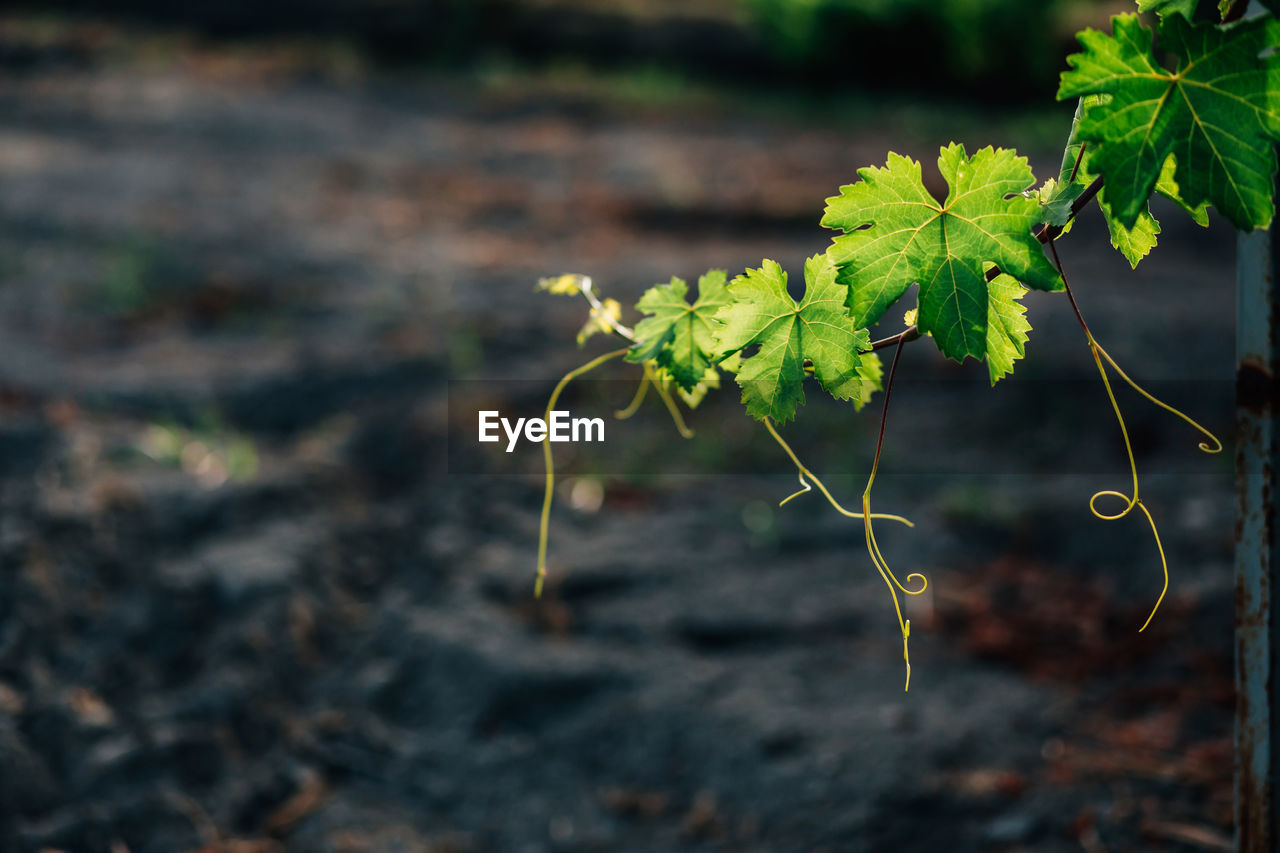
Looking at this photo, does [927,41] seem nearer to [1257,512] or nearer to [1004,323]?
[1257,512]

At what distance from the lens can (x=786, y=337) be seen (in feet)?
3.11

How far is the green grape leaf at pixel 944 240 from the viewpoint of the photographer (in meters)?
0.84

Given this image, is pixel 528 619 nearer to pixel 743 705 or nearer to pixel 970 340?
pixel 743 705

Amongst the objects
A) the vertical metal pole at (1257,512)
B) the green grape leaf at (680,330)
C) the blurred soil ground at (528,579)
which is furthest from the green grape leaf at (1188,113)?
the blurred soil ground at (528,579)

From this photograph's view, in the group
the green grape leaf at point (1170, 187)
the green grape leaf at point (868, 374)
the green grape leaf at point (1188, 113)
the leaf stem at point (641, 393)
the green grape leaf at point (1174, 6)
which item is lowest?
the leaf stem at point (641, 393)

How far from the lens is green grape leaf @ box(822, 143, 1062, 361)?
84 cm

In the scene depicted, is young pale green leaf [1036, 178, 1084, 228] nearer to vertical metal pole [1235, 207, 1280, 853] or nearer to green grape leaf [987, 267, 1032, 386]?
green grape leaf [987, 267, 1032, 386]

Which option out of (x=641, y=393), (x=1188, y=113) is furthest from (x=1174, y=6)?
(x=641, y=393)

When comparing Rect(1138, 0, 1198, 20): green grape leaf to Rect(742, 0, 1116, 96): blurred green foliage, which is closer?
Rect(1138, 0, 1198, 20): green grape leaf

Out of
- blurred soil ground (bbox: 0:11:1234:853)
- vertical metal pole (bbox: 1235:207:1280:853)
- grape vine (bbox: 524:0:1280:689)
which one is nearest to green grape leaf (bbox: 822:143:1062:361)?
grape vine (bbox: 524:0:1280:689)

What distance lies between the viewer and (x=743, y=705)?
252 centimetres

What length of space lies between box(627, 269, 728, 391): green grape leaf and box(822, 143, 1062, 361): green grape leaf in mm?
191

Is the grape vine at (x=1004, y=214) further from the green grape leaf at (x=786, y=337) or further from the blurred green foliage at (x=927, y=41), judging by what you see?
the blurred green foliage at (x=927, y=41)

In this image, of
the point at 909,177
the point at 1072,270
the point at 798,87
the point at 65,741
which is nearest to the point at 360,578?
the point at 65,741
